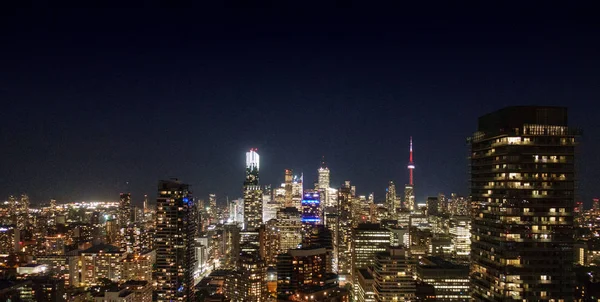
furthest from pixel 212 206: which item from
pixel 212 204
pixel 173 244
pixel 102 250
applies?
pixel 173 244

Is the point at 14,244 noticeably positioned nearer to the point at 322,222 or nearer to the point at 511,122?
the point at 322,222

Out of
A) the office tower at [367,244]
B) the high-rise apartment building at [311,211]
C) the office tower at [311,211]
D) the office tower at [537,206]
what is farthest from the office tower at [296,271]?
the high-rise apartment building at [311,211]

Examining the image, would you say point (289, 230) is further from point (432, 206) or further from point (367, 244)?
point (432, 206)

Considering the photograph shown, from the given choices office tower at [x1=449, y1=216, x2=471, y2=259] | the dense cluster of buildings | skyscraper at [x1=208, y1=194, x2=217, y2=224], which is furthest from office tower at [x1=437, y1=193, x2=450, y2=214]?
skyscraper at [x1=208, y1=194, x2=217, y2=224]

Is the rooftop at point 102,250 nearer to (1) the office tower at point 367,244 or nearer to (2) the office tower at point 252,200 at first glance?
(1) the office tower at point 367,244

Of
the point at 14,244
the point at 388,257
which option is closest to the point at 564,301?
the point at 388,257

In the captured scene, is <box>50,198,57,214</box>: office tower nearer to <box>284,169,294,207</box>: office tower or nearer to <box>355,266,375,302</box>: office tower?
<box>284,169,294,207</box>: office tower
